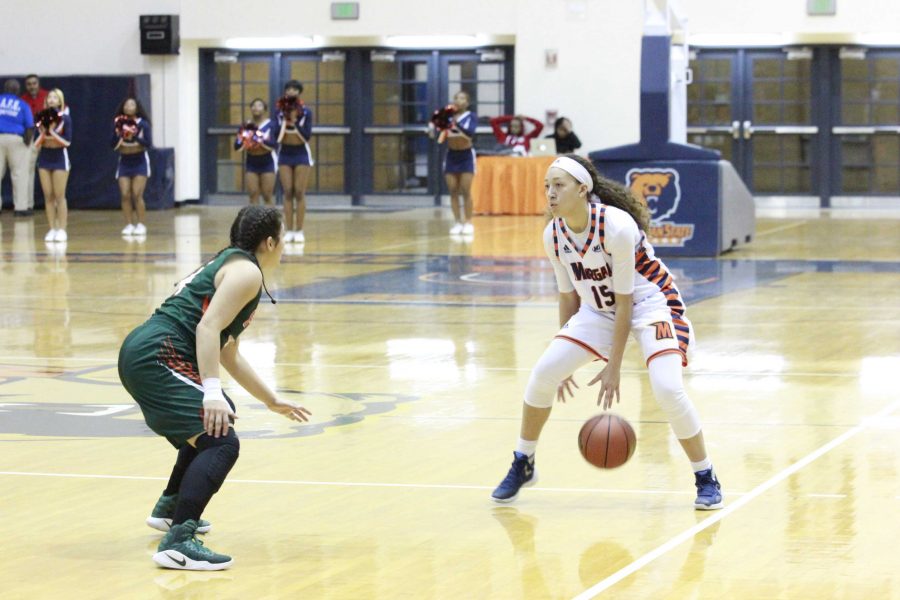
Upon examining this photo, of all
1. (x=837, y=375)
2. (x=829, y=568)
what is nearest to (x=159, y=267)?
(x=837, y=375)

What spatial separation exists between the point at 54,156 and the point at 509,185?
8.50 meters

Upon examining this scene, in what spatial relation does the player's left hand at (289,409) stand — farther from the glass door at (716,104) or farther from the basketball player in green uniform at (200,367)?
the glass door at (716,104)

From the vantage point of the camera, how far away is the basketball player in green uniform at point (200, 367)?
5.82m

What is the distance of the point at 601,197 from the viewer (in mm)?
6957

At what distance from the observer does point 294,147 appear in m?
21.7

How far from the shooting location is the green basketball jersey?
6.02 metres

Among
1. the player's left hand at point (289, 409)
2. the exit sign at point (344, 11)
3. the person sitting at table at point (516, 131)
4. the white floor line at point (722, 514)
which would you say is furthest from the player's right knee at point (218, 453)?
the exit sign at point (344, 11)

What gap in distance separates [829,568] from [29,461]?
3900 mm

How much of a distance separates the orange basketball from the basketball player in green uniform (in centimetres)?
135

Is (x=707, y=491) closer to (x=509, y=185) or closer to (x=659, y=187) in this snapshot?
(x=659, y=187)

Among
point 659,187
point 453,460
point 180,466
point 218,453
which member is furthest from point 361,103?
point 218,453

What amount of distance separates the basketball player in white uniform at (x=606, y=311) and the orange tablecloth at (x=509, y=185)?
20504 mm

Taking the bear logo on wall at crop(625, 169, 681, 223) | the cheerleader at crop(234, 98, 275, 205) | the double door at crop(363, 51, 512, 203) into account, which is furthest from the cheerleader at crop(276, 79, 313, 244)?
the double door at crop(363, 51, 512, 203)

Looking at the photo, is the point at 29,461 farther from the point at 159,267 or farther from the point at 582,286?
the point at 159,267
